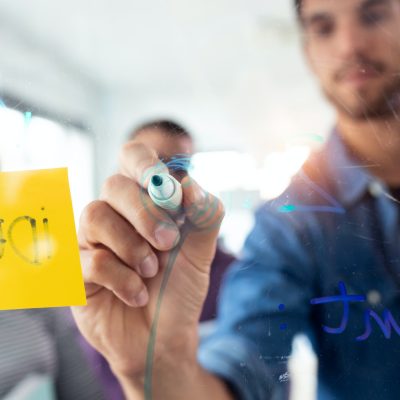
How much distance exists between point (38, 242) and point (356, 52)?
0.88 ft

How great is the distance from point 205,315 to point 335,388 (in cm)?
11

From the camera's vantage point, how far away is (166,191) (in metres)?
0.32

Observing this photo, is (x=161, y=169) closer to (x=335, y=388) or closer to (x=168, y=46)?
(x=168, y=46)

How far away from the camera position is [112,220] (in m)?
0.34

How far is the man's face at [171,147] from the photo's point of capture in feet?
1.06

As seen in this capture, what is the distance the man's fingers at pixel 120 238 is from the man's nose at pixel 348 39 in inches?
7.3

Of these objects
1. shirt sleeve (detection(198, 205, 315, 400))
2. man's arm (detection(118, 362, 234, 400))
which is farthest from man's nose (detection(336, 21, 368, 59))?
man's arm (detection(118, 362, 234, 400))

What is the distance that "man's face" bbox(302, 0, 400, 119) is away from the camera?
0.30 m

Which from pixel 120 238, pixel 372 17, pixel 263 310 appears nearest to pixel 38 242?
pixel 120 238

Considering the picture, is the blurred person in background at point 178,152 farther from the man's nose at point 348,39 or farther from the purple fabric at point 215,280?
the man's nose at point 348,39

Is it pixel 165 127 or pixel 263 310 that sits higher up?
pixel 165 127

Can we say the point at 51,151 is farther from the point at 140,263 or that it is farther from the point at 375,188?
the point at 375,188

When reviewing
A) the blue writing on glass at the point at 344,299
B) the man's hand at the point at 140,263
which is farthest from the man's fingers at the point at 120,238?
the blue writing on glass at the point at 344,299

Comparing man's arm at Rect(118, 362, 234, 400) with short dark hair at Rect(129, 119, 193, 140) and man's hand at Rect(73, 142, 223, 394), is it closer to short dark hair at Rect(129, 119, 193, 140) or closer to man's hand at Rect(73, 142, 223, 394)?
man's hand at Rect(73, 142, 223, 394)
